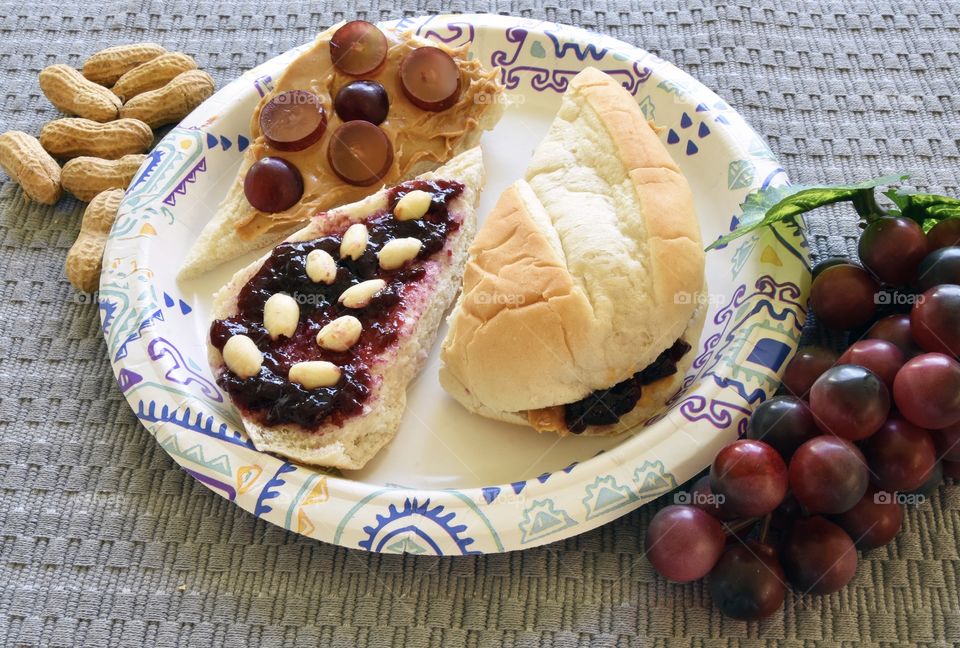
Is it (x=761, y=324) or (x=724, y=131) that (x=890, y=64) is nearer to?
(x=724, y=131)

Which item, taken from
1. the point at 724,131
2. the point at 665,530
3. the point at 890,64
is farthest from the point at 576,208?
the point at 890,64

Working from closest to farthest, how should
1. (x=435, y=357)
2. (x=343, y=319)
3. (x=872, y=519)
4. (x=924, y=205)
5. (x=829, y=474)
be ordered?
(x=829, y=474) → (x=872, y=519) → (x=924, y=205) → (x=343, y=319) → (x=435, y=357)

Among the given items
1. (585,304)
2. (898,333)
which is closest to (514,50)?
(585,304)

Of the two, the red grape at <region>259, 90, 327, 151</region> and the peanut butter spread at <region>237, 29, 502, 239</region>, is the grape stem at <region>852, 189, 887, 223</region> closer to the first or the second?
the peanut butter spread at <region>237, 29, 502, 239</region>

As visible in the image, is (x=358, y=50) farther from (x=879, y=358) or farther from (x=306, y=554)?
(x=879, y=358)

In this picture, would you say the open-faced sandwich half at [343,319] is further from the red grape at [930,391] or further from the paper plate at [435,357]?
the red grape at [930,391]

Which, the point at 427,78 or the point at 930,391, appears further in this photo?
the point at 427,78
